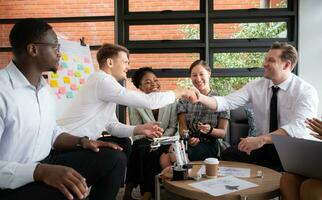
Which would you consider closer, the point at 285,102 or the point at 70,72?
the point at 285,102

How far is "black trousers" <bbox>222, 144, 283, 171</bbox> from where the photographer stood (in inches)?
94.1

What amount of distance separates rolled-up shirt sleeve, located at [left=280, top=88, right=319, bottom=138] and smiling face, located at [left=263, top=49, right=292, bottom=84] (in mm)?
221

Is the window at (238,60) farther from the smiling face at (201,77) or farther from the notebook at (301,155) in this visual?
the notebook at (301,155)

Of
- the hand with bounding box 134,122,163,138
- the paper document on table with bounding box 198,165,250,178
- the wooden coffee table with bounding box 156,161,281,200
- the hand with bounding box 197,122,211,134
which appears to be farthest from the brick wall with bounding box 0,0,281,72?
the wooden coffee table with bounding box 156,161,281,200

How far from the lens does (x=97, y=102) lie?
7.51ft

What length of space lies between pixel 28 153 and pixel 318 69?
3392mm

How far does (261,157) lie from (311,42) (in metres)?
1.94

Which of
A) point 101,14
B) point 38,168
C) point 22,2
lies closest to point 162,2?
point 101,14

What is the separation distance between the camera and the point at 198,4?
3.93 m

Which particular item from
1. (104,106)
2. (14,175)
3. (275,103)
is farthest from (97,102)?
(275,103)

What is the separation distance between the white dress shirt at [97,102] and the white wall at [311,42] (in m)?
2.19

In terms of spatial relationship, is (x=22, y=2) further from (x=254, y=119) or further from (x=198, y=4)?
(x=254, y=119)

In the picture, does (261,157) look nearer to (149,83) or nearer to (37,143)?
(149,83)

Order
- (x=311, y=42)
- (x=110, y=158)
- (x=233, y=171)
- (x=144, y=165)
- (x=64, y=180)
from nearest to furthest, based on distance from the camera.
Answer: (x=64, y=180)
(x=110, y=158)
(x=233, y=171)
(x=144, y=165)
(x=311, y=42)
